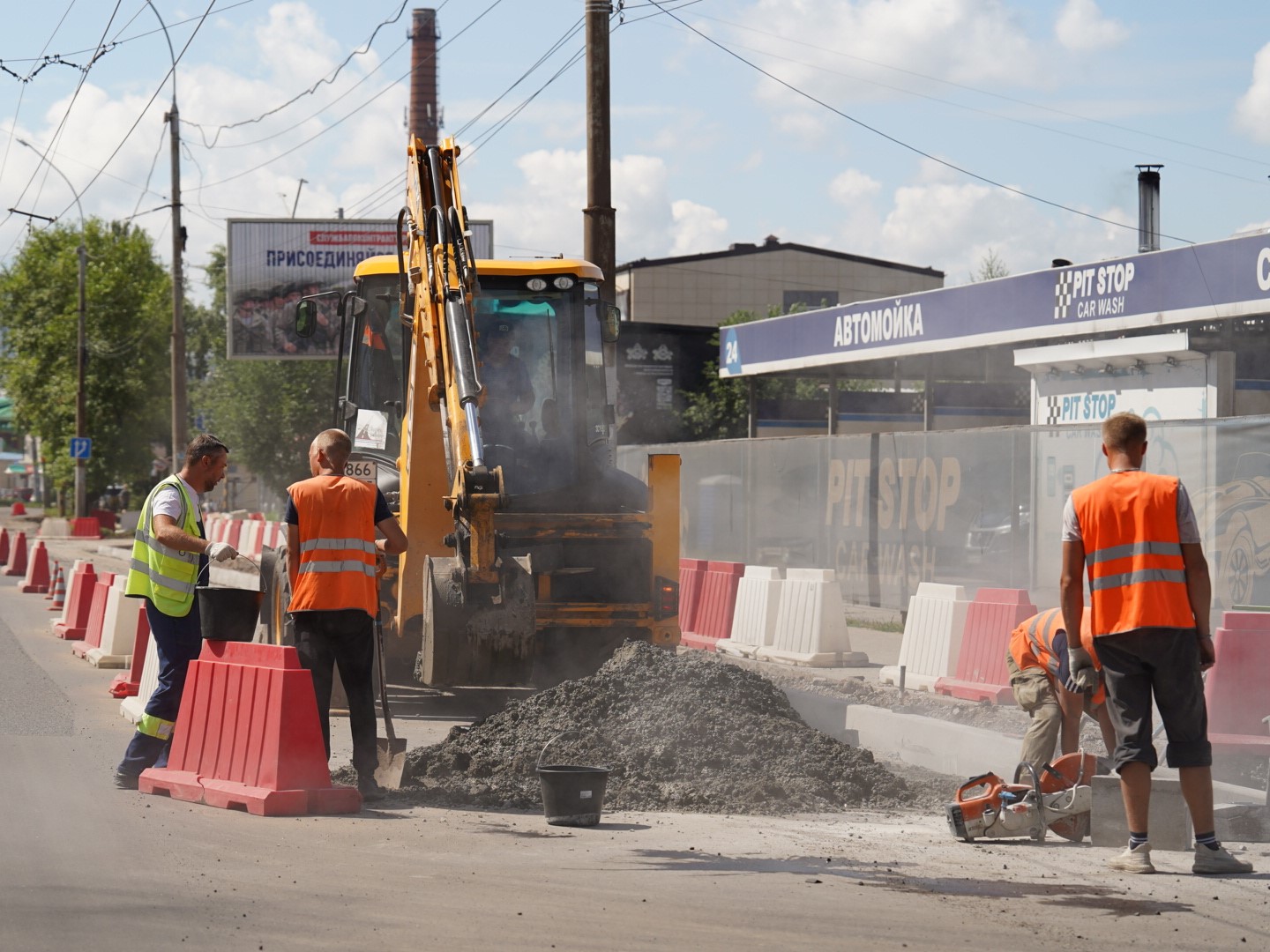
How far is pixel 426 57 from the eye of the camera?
5088 cm

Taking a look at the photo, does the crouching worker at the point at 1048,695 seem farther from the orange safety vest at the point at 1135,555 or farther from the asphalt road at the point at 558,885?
the orange safety vest at the point at 1135,555

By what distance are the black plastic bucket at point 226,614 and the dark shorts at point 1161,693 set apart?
423 centimetres

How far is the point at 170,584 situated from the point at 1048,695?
454 centimetres

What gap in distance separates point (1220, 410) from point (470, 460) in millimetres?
12858

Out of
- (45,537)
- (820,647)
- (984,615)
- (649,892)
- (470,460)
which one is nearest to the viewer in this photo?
(649,892)

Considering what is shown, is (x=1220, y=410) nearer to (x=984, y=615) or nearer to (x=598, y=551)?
(x=984, y=615)

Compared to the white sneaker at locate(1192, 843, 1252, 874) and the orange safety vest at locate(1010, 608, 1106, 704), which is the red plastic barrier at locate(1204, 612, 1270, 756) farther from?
the white sneaker at locate(1192, 843, 1252, 874)

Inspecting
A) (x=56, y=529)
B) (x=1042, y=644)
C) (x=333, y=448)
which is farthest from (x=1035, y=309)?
(x=56, y=529)

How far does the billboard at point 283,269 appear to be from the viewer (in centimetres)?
3859

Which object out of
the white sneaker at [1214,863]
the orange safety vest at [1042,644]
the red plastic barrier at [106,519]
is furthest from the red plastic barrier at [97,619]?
the red plastic barrier at [106,519]

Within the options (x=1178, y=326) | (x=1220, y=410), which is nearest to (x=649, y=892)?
(x=1220, y=410)

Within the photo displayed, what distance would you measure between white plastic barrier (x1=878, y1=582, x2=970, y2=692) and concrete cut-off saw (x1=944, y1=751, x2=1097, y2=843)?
17.8ft

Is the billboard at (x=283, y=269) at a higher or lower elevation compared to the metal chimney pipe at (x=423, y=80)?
lower

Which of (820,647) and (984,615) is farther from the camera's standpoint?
(820,647)
